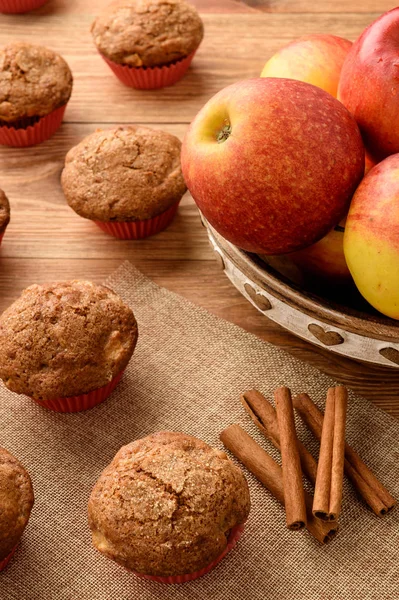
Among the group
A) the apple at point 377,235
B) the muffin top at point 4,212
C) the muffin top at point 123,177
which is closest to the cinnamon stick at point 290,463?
the apple at point 377,235

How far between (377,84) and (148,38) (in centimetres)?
88

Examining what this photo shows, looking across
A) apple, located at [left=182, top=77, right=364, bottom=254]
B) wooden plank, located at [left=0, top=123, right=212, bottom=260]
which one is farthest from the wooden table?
apple, located at [left=182, top=77, right=364, bottom=254]

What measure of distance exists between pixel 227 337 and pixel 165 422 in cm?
22

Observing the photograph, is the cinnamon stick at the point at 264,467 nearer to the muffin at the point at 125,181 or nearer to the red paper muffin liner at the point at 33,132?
the muffin at the point at 125,181

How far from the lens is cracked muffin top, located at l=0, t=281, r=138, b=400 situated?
1354 millimetres

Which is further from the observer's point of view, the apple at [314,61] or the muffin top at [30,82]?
the muffin top at [30,82]

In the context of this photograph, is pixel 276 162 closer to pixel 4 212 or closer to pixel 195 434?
pixel 195 434

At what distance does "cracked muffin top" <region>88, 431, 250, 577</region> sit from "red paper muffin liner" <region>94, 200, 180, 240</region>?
593mm

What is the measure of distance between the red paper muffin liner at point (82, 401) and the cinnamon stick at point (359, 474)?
1.12 ft

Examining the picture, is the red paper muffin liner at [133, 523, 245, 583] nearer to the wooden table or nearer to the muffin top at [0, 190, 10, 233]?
the wooden table

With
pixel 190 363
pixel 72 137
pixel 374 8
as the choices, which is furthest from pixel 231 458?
pixel 374 8

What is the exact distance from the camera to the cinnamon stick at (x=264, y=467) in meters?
1.25

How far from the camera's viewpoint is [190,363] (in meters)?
1.51

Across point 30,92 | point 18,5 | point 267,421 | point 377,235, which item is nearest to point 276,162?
point 377,235
